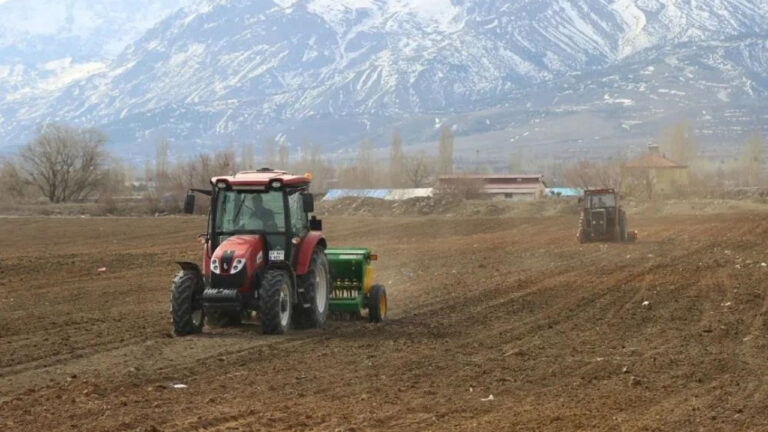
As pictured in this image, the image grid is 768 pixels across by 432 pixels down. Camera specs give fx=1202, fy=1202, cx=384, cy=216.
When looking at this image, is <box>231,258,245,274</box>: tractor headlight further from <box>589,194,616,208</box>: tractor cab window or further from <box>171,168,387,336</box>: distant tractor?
<box>589,194,616,208</box>: tractor cab window

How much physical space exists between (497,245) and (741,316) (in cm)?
2364

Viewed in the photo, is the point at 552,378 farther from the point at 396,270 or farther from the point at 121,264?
the point at 121,264

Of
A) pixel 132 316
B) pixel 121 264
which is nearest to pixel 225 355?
pixel 132 316

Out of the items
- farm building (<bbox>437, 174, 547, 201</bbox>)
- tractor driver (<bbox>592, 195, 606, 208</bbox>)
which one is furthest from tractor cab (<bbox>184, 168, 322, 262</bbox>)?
farm building (<bbox>437, 174, 547, 201</bbox>)

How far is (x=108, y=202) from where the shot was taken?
275ft

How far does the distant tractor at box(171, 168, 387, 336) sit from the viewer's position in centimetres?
1775

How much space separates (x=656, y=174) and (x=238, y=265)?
11105 cm

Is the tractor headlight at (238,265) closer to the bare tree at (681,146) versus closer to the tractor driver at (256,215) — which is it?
the tractor driver at (256,215)

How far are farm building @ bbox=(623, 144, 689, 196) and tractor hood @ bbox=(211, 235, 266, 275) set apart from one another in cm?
8589

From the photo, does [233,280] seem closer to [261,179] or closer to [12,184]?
[261,179]

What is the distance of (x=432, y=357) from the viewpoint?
16406mm

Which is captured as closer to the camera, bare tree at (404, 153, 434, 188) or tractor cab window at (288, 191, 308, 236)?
tractor cab window at (288, 191, 308, 236)

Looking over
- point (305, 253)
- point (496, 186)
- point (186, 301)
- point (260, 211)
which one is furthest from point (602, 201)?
point (496, 186)

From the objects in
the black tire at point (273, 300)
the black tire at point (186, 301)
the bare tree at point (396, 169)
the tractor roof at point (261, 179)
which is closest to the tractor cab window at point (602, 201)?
the tractor roof at point (261, 179)
